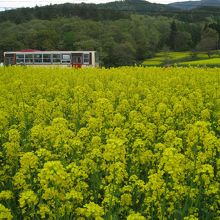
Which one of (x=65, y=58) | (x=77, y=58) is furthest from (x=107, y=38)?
(x=77, y=58)

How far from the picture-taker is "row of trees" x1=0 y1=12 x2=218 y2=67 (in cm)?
7288

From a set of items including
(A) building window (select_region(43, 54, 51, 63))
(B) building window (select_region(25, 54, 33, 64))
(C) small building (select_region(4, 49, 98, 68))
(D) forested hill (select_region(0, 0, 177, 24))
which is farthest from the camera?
(D) forested hill (select_region(0, 0, 177, 24))

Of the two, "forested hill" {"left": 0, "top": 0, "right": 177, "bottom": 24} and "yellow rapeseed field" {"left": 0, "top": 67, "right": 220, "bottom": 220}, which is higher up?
"forested hill" {"left": 0, "top": 0, "right": 177, "bottom": 24}

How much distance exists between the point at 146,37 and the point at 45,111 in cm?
8241

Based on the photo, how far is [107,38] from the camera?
264 ft

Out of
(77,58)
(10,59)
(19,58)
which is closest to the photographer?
(77,58)

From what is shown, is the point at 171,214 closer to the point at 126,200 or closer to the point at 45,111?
the point at 126,200

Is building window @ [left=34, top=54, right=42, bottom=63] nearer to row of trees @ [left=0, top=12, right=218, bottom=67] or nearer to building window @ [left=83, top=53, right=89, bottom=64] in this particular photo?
building window @ [left=83, top=53, right=89, bottom=64]

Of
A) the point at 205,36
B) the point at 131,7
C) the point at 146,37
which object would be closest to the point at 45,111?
the point at 205,36

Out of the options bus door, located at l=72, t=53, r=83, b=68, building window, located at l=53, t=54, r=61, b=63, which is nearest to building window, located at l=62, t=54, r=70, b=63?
building window, located at l=53, t=54, r=61, b=63

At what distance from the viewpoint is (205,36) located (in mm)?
80000

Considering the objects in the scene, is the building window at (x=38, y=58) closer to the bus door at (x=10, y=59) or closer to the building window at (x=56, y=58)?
the building window at (x=56, y=58)

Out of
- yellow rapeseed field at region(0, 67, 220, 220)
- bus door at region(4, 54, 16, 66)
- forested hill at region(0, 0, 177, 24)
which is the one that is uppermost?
forested hill at region(0, 0, 177, 24)

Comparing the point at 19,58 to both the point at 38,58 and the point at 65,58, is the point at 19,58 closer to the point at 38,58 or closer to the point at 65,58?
the point at 38,58
